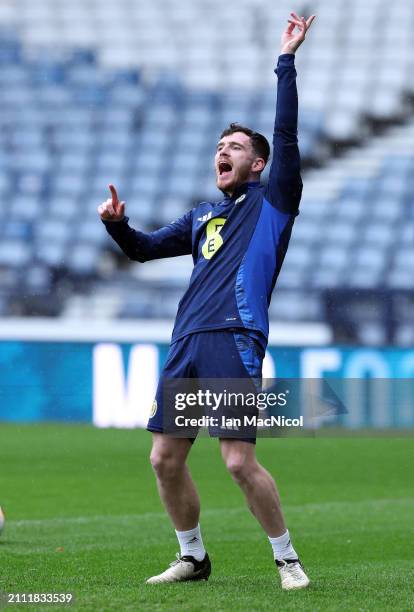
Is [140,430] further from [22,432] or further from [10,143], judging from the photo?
[10,143]

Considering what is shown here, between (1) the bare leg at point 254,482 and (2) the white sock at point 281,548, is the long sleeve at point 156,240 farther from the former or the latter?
(2) the white sock at point 281,548

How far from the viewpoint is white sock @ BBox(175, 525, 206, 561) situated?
4.58 metres

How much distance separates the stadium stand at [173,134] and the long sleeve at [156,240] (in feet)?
36.9

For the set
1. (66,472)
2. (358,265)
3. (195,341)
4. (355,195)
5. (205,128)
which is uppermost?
(205,128)

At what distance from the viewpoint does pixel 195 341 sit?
173 inches

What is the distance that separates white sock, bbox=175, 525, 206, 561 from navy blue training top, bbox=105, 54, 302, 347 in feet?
2.56

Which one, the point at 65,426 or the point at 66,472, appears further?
the point at 65,426

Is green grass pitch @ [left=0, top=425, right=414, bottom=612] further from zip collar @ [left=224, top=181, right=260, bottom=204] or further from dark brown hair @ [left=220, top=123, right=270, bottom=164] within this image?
dark brown hair @ [left=220, top=123, right=270, bottom=164]

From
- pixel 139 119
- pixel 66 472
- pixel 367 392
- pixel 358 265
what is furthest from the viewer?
pixel 139 119

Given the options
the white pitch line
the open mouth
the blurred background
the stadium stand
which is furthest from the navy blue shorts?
the stadium stand

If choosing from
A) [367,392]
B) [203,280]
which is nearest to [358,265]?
[367,392]

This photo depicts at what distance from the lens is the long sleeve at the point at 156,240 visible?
473 cm

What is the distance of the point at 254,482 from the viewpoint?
4.27 meters

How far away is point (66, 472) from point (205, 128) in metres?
10.5
